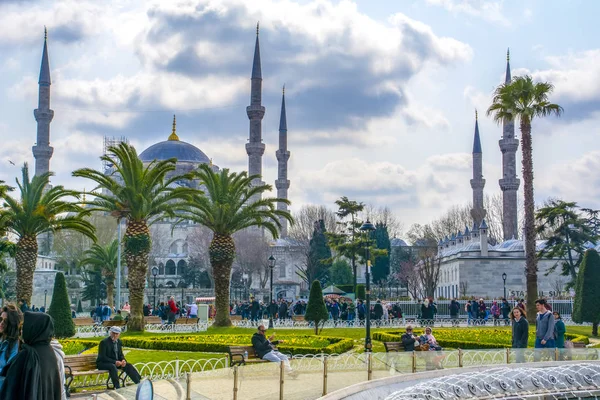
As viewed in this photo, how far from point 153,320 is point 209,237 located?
31.8m

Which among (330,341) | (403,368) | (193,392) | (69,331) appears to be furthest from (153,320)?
(193,392)

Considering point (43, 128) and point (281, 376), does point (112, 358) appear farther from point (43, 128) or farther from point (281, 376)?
point (43, 128)

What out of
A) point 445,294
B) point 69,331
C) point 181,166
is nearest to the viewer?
point 69,331

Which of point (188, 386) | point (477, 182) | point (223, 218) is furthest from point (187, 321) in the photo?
point (477, 182)

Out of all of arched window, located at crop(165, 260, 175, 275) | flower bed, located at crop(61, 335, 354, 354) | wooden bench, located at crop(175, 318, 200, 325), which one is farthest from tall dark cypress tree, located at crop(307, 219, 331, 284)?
flower bed, located at crop(61, 335, 354, 354)

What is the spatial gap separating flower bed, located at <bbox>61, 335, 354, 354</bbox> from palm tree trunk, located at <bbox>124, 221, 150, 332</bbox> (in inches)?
147

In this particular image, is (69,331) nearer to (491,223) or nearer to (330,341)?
(330,341)

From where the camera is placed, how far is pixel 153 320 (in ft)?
88.2

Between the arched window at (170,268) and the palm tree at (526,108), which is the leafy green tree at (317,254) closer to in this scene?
the arched window at (170,268)

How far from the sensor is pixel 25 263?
2319 cm

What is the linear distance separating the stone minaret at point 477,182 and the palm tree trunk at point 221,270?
39.8 meters

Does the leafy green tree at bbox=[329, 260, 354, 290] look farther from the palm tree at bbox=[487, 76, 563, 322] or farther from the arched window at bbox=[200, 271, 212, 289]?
the palm tree at bbox=[487, 76, 563, 322]

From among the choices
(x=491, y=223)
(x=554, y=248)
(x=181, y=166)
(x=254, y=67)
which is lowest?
(x=554, y=248)

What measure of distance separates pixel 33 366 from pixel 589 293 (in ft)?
70.0
